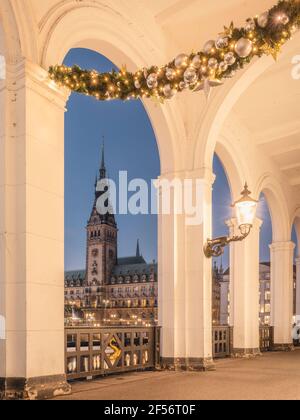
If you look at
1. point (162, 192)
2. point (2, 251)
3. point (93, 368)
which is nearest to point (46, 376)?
point (2, 251)

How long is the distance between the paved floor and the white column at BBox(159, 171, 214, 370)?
1.92 ft

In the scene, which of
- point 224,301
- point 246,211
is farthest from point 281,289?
point 224,301

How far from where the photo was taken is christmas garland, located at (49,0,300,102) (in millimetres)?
5766

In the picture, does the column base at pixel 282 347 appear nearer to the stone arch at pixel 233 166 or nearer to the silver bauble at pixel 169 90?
the stone arch at pixel 233 166

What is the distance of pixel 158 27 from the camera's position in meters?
10.2

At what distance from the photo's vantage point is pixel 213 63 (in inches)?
247

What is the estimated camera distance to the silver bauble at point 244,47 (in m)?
5.88

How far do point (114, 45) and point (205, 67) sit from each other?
3111mm

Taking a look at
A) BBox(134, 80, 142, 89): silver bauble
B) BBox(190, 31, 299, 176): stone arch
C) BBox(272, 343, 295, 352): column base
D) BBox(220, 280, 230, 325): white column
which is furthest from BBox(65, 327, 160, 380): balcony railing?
BBox(220, 280, 230, 325): white column

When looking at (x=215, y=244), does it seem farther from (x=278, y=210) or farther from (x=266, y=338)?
(x=266, y=338)

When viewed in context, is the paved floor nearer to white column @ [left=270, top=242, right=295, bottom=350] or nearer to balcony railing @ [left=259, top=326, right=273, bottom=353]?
balcony railing @ [left=259, top=326, right=273, bottom=353]

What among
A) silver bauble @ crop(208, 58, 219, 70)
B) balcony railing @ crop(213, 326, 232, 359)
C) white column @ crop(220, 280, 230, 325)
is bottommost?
white column @ crop(220, 280, 230, 325)

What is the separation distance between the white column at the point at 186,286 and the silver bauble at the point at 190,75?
4.34m

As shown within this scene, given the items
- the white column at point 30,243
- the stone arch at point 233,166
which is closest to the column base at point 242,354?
the stone arch at point 233,166
